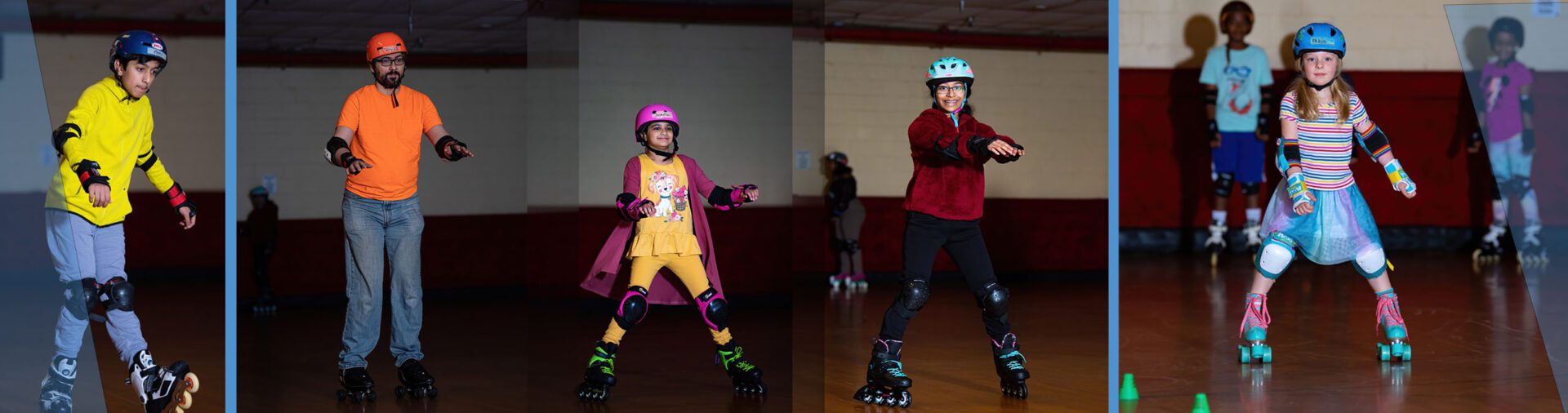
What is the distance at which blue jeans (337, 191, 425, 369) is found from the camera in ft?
13.9

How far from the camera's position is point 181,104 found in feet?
33.6

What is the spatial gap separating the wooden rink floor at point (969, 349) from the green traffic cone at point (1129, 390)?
0.25 ft

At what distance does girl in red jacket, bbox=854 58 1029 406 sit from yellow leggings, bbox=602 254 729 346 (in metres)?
0.69

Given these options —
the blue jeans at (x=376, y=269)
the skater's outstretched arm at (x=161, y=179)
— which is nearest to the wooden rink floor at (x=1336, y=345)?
the blue jeans at (x=376, y=269)

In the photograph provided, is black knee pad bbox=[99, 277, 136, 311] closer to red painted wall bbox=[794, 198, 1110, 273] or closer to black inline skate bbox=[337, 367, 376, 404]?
black inline skate bbox=[337, 367, 376, 404]

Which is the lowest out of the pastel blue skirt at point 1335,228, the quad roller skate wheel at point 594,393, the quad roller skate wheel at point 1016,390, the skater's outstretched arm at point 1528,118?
the quad roller skate wheel at point 594,393

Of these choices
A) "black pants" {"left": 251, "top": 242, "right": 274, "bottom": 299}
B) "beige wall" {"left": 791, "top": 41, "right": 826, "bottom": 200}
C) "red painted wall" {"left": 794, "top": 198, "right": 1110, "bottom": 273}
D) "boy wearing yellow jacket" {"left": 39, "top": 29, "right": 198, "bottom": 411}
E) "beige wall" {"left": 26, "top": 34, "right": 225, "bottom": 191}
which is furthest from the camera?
"beige wall" {"left": 26, "top": 34, "right": 225, "bottom": 191}

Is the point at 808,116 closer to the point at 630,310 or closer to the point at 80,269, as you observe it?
the point at 630,310

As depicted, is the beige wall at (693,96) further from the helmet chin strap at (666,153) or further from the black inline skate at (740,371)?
the black inline skate at (740,371)

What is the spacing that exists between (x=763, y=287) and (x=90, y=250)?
5.89 metres

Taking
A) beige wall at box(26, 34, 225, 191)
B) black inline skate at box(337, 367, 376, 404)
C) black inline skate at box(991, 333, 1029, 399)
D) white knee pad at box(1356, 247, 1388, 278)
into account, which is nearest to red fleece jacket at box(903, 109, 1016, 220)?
black inline skate at box(991, 333, 1029, 399)

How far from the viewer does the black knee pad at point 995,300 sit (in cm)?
412

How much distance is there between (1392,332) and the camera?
486cm

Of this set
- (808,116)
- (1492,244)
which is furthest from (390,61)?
(1492,244)
